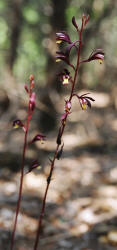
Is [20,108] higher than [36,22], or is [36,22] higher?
[36,22]

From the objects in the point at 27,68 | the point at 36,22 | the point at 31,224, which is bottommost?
the point at 27,68

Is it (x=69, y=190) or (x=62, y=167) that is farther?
(x=62, y=167)

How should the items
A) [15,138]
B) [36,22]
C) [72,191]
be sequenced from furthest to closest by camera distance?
[36,22], [15,138], [72,191]

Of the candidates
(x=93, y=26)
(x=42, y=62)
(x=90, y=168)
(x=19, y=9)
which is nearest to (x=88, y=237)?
(x=90, y=168)

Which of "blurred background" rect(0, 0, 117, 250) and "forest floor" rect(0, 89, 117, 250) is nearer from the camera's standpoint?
"forest floor" rect(0, 89, 117, 250)

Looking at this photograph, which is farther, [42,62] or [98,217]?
[42,62]

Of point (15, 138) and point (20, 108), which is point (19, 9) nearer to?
point (20, 108)

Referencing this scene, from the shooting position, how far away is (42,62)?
17016mm

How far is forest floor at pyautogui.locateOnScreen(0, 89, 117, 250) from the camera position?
312 centimetres

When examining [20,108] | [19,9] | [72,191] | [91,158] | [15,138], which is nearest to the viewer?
[72,191]

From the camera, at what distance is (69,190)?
4320mm

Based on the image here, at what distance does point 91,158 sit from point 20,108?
2.80 meters

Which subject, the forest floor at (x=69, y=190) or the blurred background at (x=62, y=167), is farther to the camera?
the blurred background at (x=62, y=167)

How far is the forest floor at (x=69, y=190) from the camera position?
3.12 meters
